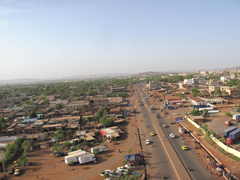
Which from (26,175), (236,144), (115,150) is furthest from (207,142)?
(26,175)

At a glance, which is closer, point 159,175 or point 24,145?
point 159,175

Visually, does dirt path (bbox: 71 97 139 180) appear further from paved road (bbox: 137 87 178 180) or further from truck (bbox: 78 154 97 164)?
paved road (bbox: 137 87 178 180)

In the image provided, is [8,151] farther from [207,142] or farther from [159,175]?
[207,142]

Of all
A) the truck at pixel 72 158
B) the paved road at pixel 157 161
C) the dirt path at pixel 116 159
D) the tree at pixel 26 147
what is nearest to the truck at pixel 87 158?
the truck at pixel 72 158

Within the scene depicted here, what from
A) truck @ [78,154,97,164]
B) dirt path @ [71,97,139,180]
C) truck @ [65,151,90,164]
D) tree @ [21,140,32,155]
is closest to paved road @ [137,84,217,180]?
dirt path @ [71,97,139,180]

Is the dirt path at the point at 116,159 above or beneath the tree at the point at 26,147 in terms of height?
beneath

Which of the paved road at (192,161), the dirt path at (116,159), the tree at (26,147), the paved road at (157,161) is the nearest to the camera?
the paved road at (192,161)

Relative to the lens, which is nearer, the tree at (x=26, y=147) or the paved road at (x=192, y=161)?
the paved road at (x=192, y=161)

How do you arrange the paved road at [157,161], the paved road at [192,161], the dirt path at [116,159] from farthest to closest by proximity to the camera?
the dirt path at [116,159], the paved road at [157,161], the paved road at [192,161]

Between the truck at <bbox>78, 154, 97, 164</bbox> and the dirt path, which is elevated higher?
the truck at <bbox>78, 154, 97, 164</bbox>

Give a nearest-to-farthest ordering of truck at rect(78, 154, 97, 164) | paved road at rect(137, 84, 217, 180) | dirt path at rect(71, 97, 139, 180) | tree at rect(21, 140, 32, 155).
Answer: paved road at rect(137, 84, 217, 180) < dirt path at rect(71, 97, 139, 180) < truck at rect(78, 154, 97, 164) < tree at rect(21, 140, 32, 155)

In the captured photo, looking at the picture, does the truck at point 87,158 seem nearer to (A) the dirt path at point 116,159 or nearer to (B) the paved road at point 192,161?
(A) the dirt path at point 116,159
